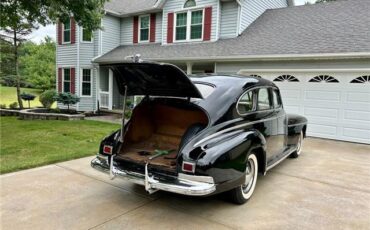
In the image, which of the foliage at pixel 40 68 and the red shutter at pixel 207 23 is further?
the foliage at pixel 40 68

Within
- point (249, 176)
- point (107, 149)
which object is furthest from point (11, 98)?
point (249, 176)

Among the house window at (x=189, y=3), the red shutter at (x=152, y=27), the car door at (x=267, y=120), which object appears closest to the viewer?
the car door at (x=267, y=120)

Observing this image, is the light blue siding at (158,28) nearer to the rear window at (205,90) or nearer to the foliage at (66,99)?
the foliage at (66,99)

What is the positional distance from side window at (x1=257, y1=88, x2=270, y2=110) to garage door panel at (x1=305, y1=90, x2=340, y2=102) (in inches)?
199

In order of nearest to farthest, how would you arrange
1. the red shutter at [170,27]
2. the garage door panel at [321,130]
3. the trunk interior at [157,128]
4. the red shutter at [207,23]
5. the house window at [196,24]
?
the trunk interior at [157,128] → the garage door panel at [321,130] → the red shutter at [207,23] → the house window at [196,24] → the red shutter at [170,27]

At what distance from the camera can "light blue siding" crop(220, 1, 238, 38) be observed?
11977 mm

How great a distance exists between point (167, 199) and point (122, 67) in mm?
1926

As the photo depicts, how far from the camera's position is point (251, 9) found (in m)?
12.7

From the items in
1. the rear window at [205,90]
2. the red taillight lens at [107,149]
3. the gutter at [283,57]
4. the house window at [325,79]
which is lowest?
the red taillight lens at [107,149]

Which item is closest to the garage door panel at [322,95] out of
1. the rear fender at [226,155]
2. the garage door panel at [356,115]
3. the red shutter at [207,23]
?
the garage door panel at [356,115]

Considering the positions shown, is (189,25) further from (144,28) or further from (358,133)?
(358,133)

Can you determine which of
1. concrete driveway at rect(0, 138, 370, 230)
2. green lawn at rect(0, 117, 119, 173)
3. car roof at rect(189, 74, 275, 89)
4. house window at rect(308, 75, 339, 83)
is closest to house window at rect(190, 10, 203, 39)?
house window at rect(308, 75, 339, 83)

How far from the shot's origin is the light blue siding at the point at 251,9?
12.1m

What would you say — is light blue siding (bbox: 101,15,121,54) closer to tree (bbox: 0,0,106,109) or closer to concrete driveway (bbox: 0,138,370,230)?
tree (bbox: 0,0,106,109)
